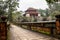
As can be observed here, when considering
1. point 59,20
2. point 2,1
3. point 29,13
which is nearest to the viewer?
point 59,20

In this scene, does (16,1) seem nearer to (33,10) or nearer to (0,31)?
(0,31)

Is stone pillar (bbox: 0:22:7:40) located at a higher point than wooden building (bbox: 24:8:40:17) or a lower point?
higher

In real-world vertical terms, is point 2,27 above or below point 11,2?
below

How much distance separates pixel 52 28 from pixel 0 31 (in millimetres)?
3049

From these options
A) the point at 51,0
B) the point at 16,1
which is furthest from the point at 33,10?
the point at 51,0

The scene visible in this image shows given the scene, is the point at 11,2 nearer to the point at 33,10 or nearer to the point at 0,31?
A: the point at 0,31

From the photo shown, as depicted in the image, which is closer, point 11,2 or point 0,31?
point 0,31

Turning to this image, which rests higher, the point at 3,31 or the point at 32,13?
the point at 3,31

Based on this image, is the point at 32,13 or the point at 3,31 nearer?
the point at 3,31

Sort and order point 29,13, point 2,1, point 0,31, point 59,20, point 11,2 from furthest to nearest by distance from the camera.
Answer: point 29,13 → point 11,2 → point 2,1 → point 59,20 → point 0,31

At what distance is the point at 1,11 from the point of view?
604 inches

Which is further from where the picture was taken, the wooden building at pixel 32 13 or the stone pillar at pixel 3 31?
the wooden building at pixel 32 13

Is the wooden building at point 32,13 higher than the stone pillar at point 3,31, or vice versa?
the stone pillar at point 3,31

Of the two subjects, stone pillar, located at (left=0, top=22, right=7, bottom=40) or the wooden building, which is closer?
stone pillar, located at (left=0, top=22, right=7, bottom=40)
